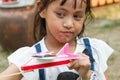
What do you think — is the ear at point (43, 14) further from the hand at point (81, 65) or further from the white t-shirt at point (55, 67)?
the hand at point (81, 65)

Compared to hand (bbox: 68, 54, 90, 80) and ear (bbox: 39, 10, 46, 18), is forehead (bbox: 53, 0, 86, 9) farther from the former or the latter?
hand (bbox: 68, 54, 90, 80)

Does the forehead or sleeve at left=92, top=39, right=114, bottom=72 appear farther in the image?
sleeve at left=92, top=39, right=114, bottom=72

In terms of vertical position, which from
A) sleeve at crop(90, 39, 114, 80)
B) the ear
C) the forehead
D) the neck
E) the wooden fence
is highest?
the forehead

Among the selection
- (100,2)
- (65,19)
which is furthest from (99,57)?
(100,2)

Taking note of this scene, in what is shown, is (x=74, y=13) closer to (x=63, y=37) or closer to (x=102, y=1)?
(x=63, y=37)

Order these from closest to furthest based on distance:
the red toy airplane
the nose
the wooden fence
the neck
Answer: the red toy airplane < the nose < the neck < the wooden fence

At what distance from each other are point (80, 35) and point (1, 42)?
8.12 feet

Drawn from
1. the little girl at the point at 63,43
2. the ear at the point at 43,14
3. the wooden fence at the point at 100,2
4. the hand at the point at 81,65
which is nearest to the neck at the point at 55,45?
the little girl at the point at 63,43

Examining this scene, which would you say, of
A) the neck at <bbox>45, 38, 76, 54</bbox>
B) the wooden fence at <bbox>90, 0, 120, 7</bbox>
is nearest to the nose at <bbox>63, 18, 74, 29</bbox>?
the neck at <bbox>45, 38, 76, 54</bbox>

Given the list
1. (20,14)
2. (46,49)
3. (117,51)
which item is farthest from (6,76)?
(117,51)

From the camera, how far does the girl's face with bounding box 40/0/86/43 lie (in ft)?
5.74

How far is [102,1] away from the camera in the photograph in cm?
645

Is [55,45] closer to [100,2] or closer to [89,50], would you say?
[89,50]

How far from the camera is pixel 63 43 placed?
1.86 m
